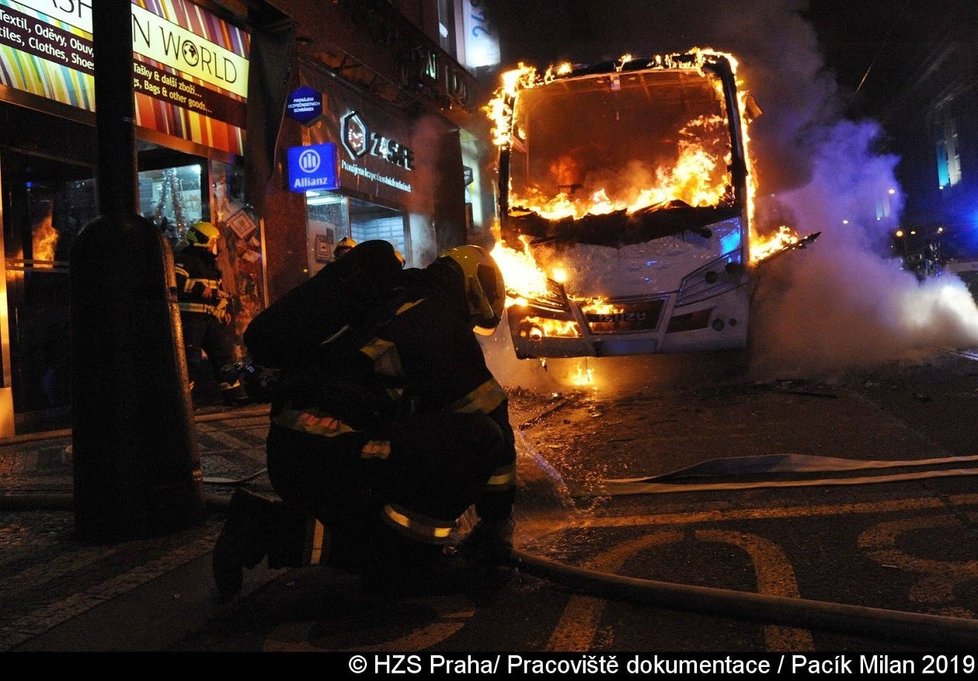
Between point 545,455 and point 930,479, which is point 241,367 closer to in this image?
point 545,455

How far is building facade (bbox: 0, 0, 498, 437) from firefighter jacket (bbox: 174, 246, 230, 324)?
1539 mm

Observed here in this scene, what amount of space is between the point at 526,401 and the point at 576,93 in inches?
129

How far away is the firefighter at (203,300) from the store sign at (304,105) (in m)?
4.90

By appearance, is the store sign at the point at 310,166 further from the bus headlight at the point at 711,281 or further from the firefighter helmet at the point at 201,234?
the bus headlight at the point at 711,281

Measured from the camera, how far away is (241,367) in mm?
3137

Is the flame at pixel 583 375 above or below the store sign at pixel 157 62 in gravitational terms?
below

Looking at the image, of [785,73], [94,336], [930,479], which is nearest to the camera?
[94,336]

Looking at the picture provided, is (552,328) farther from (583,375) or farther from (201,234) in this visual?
(201,234)

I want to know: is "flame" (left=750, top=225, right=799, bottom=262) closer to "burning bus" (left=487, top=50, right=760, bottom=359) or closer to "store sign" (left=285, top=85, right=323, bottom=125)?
"burning bus" (left=487, top=50, right=760, bottom=359)

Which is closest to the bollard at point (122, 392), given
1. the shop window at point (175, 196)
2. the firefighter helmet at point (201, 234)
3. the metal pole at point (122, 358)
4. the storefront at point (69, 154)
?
the metal pole at point (122, 358)

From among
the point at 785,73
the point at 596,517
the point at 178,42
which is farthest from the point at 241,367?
the point at 785,73

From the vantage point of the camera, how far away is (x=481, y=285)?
3.10 metres

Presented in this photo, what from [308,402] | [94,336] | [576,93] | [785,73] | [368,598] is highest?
[785,73]

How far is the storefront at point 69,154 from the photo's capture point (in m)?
7.41
